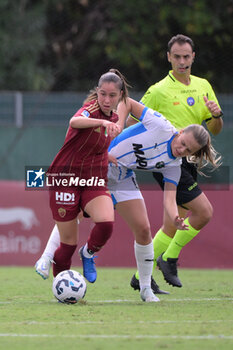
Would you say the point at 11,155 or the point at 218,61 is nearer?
the point at 11,155

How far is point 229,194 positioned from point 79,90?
27.0 ft

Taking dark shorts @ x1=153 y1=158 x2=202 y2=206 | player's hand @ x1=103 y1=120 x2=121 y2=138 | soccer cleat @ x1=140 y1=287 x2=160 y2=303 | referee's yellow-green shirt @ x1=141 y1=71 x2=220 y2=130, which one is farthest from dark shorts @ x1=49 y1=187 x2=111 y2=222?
referee's yellow-green shirt @ x1=141 y1=71 x2=220 y2=130

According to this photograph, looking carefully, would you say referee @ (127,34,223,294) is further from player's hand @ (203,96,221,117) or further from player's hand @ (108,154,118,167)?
player's hand @ (108,154,118,167)

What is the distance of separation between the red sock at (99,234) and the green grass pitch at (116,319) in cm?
47

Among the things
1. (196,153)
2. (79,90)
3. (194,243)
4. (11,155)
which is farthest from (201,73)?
(196,153)

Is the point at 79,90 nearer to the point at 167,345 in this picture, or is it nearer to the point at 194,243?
the point at 194,243

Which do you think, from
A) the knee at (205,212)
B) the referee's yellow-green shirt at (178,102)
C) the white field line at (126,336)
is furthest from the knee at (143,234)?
the white field line at (126,336)

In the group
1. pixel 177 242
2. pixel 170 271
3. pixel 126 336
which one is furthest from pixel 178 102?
pixel 126 336

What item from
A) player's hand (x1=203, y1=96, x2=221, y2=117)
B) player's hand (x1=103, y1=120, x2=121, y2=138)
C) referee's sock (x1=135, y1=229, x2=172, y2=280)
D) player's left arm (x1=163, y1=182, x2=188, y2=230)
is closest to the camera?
player's hand (x1=103, y1=120, x2=121, y2=138)

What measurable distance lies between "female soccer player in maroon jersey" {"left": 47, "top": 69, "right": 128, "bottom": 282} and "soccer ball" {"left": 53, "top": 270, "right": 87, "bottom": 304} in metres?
0.31

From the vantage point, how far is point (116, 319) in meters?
5.46

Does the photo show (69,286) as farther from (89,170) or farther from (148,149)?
(148,149)

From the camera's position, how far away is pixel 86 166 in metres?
6.33

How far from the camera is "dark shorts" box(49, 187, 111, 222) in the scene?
6.32 m
